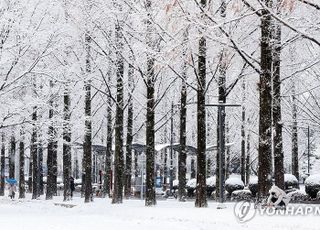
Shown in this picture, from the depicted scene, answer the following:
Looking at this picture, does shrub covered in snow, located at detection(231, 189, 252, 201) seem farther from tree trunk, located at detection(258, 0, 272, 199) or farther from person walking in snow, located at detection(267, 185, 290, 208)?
tree trunk, located at detection(258, 0, 272, 199)

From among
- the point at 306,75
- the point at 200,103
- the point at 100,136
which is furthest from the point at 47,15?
the point at 100,136

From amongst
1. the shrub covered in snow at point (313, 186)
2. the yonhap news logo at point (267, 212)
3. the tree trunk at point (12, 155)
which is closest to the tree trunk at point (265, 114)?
the yonhap news logo at point (267, 212)

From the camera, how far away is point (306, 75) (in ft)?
98.4

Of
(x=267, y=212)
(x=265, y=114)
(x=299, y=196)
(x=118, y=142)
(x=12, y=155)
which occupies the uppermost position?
(x=265, y=114)

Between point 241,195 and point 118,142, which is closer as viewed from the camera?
point 118,142

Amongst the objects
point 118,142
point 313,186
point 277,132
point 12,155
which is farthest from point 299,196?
point 12,155

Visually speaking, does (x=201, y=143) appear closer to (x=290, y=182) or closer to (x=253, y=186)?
(x=253, y=186)

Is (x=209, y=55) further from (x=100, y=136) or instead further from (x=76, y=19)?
(x=100, y=136)

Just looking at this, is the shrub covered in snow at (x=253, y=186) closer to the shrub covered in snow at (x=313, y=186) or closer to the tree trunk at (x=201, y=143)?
the shrub covered in snow at (x=313, y=186)

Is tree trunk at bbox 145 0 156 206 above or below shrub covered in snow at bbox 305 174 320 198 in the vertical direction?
above

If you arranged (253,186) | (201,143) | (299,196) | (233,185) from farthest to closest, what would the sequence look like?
1. (233,185)
2. (253,186)
3. (299,196)
4. (201,143)

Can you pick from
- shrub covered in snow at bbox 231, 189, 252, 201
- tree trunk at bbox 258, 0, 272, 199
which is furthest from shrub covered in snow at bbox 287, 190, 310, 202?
tree trunk at bbox 258, 0, 272, 199

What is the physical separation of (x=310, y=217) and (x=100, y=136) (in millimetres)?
40538

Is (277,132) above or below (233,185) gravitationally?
above
